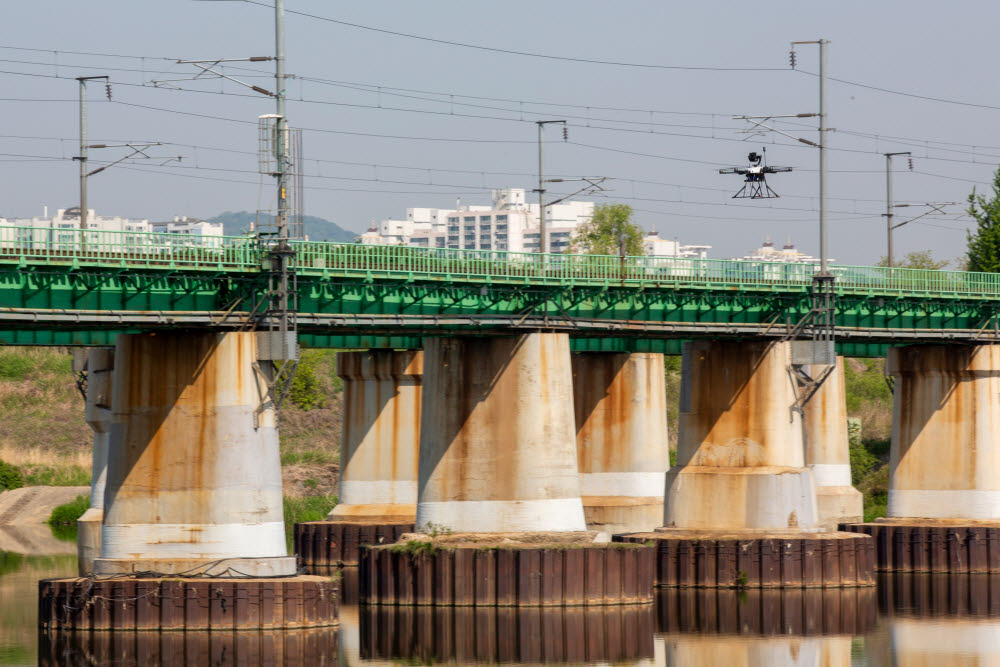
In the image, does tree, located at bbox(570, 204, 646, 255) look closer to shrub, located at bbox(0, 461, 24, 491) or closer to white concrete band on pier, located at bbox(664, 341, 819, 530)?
shrub, located at bbox(0, 461, 24, 491)

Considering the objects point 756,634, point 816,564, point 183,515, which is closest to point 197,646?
point 183,515

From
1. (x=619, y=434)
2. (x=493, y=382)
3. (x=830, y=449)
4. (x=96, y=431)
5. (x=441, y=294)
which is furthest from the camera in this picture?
(x=830, y=449)

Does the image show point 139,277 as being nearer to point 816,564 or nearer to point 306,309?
point 306,309

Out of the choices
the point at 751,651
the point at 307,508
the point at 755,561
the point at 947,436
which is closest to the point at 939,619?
the point at 755,561

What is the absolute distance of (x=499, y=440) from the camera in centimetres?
7169

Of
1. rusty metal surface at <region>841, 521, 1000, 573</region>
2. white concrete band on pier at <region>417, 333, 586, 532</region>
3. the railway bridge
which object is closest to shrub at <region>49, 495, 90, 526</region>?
the railway bridge

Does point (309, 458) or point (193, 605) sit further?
point (309, 458)

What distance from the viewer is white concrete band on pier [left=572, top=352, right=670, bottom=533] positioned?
95312mm

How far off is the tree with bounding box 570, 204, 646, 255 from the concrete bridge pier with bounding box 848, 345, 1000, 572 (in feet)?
255

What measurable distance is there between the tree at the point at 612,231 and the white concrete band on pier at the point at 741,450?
89.0 m

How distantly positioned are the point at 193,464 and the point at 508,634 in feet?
40.6

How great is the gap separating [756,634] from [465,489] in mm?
12500

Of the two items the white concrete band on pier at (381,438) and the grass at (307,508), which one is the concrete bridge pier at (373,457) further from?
the grass at (307,508)

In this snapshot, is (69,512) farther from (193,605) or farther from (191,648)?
(191,648)
